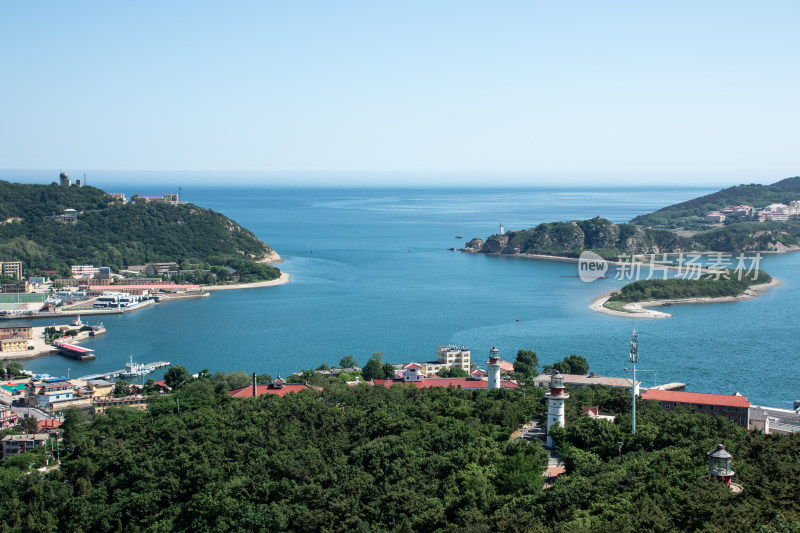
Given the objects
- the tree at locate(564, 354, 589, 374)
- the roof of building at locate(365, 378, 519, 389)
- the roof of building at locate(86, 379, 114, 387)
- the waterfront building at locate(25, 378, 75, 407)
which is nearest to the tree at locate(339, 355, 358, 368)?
the roof of building at locate(365, 378, 519, 389)

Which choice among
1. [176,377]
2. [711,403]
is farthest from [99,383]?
[711,403]

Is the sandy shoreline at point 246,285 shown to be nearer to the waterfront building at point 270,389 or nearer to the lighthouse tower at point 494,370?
the waterfront building at point 270,389

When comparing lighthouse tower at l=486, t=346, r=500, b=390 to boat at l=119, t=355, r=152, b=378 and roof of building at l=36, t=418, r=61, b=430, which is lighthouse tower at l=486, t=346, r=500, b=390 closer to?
roof of building at l=36, t=418, r=61, b=430

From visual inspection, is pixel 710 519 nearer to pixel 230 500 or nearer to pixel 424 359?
pixel 230 500

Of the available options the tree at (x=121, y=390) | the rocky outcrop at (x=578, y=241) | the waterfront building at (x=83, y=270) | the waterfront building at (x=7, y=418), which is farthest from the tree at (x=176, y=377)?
the rocky outcrop at (x=578, y=241)

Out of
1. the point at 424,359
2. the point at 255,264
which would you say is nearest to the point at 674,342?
the point at 424,359

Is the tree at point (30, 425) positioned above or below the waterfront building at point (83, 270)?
below
